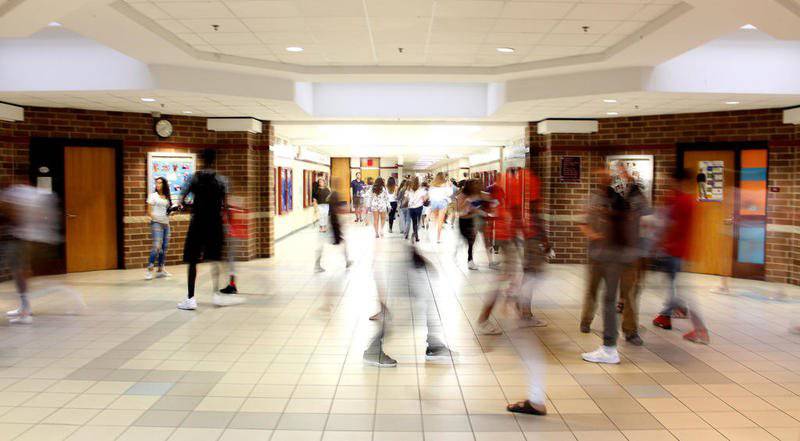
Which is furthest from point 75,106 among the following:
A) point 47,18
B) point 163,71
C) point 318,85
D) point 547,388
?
point 547,388

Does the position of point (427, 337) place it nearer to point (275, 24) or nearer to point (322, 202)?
point (275, 24)

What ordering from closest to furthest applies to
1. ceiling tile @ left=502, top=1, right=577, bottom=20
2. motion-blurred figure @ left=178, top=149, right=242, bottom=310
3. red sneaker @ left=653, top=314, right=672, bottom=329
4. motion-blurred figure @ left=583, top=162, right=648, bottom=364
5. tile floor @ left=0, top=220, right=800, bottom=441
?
1. tile floor @ left=0, top=220, right=800, bottom=441
2. motion-blurred figure @ left=583, top=162, right=648, bottom=364
3. ceiling tile @ left=502, top=1, right=577, bottom=20
4. red sneaker @ left=653, top=314, right=672, bottom=329
5. motion-blurred figure @ left=178, top=149, right=242, bottom=310

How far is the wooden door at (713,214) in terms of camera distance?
9.41m

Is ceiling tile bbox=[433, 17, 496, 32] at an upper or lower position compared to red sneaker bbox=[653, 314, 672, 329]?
upper

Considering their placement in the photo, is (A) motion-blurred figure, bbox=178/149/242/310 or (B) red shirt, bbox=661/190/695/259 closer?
(B) red shirt, bbox=661/190/695/259

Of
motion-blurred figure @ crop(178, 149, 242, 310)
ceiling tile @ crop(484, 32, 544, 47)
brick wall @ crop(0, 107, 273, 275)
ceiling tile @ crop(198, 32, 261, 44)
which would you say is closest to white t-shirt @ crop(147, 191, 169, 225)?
brick wall @ crop(0, 107, 273, 275)

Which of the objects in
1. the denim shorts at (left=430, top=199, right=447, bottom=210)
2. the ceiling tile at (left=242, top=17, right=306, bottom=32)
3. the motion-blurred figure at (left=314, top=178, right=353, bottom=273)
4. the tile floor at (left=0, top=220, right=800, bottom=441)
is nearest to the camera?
the tile floor at (left=0, top=220, right=800, bottom=441)

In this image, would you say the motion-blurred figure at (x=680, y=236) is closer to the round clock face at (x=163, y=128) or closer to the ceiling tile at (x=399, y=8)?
the ceiling tile at (x=399, y=8)

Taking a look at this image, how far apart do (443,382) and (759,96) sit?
6.17 meters

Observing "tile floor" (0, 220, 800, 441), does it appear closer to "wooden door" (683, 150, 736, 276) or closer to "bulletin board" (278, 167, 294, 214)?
"wooden door" (683, 150, 736, 276)

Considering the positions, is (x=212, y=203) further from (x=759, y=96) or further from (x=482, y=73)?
(x=759, y=96)

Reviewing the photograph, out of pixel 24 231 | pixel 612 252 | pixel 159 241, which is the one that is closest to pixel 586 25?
pixel 612 252

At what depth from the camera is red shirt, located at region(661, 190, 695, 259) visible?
17.3ft

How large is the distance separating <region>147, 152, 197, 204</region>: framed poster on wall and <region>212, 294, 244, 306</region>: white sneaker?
341 centimetres
